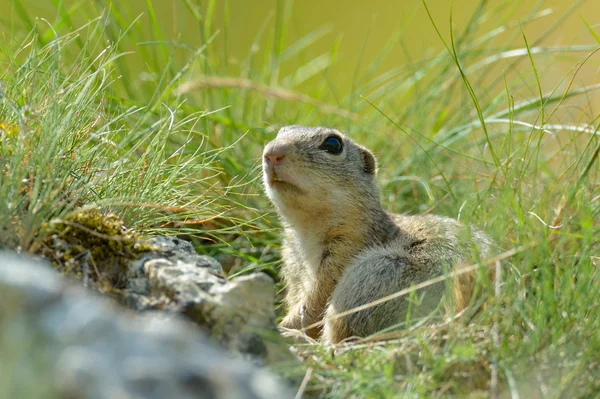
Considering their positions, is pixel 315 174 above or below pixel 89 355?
below

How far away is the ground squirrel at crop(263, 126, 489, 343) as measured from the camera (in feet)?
12.9

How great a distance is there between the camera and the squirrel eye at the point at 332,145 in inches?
182

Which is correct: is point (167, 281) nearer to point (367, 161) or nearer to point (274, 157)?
point (274, 157)

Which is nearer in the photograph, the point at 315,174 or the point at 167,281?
the point at 167,281

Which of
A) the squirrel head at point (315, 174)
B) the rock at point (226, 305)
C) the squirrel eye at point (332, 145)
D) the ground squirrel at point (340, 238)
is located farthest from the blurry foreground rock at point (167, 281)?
the squirrel eye at point (332, 145)

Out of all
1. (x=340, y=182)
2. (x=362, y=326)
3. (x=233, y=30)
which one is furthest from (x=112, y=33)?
(x=233, y=30)

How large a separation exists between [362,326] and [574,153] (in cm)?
169

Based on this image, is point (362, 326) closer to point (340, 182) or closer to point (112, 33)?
point (340, 182)

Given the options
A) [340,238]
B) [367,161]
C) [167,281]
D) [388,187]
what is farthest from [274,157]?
[167,281]

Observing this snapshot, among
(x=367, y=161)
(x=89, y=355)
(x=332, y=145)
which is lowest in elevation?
(x=367, y=161)

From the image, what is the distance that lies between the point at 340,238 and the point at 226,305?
2057mm

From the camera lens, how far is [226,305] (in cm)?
258

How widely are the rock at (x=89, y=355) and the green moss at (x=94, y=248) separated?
0.99 meters

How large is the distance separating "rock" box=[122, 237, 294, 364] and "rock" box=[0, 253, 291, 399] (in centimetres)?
74
